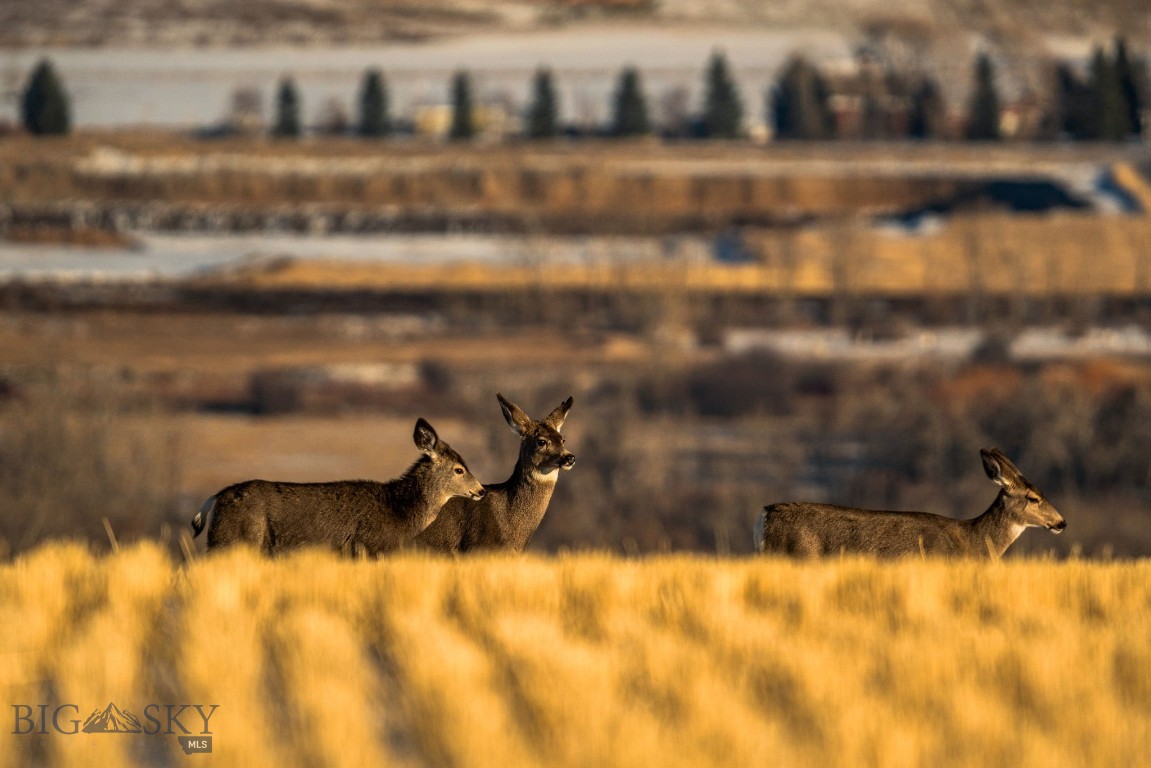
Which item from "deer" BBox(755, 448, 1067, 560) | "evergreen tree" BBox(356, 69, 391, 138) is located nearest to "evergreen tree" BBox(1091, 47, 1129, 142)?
"evergreen tree" BBox(356, 69, 391, 138)

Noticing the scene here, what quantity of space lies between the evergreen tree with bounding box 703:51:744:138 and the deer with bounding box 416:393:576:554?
116m

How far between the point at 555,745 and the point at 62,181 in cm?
11434

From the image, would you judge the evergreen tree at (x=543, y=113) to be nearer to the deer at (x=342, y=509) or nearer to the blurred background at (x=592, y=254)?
the blurred background at (x=592, y=254)

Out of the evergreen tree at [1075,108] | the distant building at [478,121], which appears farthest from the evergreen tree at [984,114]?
the distant building at [478,121]

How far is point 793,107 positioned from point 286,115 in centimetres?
2726

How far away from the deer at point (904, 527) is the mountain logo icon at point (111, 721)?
5420mm

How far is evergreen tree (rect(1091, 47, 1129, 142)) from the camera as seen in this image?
409 feet

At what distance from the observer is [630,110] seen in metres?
132

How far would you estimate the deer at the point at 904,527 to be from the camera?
49.8 feet

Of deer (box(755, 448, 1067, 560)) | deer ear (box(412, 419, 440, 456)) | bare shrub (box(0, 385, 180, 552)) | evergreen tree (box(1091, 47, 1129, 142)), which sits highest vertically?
deer ear (box(412, 419, 440, 456))

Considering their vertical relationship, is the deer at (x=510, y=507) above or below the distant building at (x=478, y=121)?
above

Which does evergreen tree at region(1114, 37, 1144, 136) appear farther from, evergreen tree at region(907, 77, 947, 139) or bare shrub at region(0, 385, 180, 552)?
bare shrub at region(0, 385, 180, 552)

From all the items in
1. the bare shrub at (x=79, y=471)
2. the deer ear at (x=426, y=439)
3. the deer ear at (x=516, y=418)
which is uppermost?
the deer ear at (x=516, y=418)

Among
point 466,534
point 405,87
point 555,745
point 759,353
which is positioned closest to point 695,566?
point 466,534
